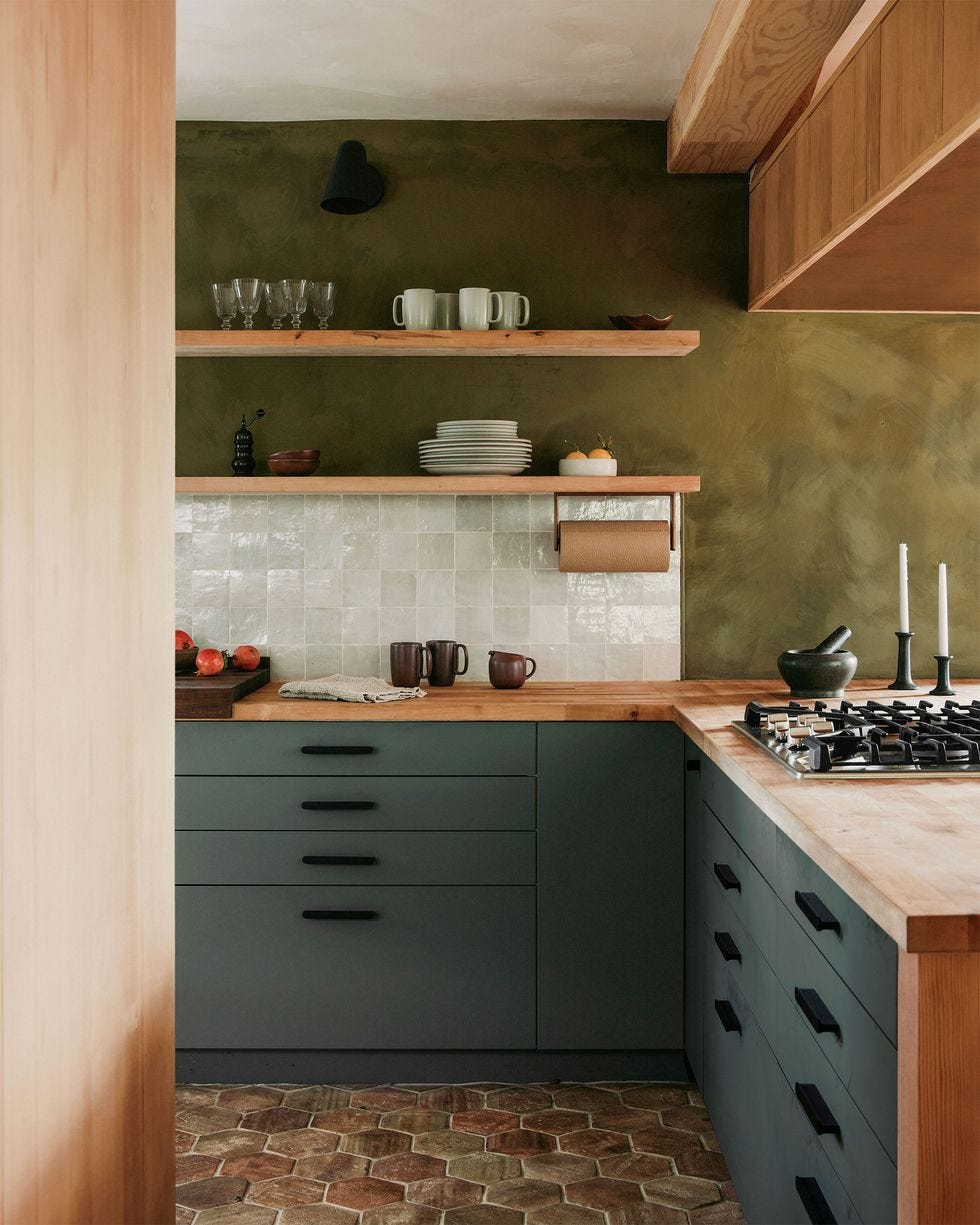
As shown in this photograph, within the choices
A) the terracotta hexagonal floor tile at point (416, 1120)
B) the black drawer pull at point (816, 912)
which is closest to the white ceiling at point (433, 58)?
the black drawer pull at point (816, 912)

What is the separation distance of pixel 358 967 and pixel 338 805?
442mm

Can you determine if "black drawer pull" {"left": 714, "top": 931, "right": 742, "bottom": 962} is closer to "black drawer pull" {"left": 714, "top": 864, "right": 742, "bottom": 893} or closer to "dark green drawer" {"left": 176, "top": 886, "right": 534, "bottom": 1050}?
"black drawer pull" {"left": 714, "top": 864, "right": 742, "bottom": 893}

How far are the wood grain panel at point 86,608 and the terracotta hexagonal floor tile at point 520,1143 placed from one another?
3.60ft

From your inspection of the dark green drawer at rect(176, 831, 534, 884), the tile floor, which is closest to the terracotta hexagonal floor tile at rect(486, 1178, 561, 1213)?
the tile floor

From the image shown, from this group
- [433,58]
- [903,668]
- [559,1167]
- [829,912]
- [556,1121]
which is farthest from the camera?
[903,668]

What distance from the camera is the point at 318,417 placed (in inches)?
139

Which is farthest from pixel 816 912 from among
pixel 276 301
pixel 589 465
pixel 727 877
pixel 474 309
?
pixel 276 301

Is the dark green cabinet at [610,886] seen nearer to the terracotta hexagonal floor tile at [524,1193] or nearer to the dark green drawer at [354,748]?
the dark green drawer at [354,748]

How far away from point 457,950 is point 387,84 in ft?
8.21

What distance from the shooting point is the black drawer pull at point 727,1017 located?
226cm

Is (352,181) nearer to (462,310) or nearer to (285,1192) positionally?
(462,310)

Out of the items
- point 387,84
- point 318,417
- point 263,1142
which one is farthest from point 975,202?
point 263,1142

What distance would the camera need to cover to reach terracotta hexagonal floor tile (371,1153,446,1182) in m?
2.51

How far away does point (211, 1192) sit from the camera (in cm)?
245
